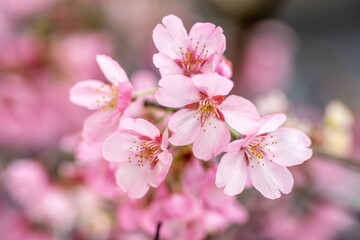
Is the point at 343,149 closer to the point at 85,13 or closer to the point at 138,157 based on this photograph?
the point at 138,157

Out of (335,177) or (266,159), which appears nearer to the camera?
(266,159)

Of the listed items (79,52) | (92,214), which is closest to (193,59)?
(92,214)

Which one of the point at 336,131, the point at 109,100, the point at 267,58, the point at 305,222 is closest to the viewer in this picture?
the point at 109,100

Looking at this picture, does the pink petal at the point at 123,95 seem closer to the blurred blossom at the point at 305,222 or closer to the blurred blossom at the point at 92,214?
the blurred blossom at the point at 92,214

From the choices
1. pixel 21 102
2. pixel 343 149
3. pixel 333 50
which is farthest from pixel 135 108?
pixel 333 50

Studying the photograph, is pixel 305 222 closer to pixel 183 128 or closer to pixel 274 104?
pixel 274 104

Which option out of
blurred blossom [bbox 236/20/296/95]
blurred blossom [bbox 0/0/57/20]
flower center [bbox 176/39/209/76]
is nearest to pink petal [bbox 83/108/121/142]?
flower center [bbox 176/39/209/76]
